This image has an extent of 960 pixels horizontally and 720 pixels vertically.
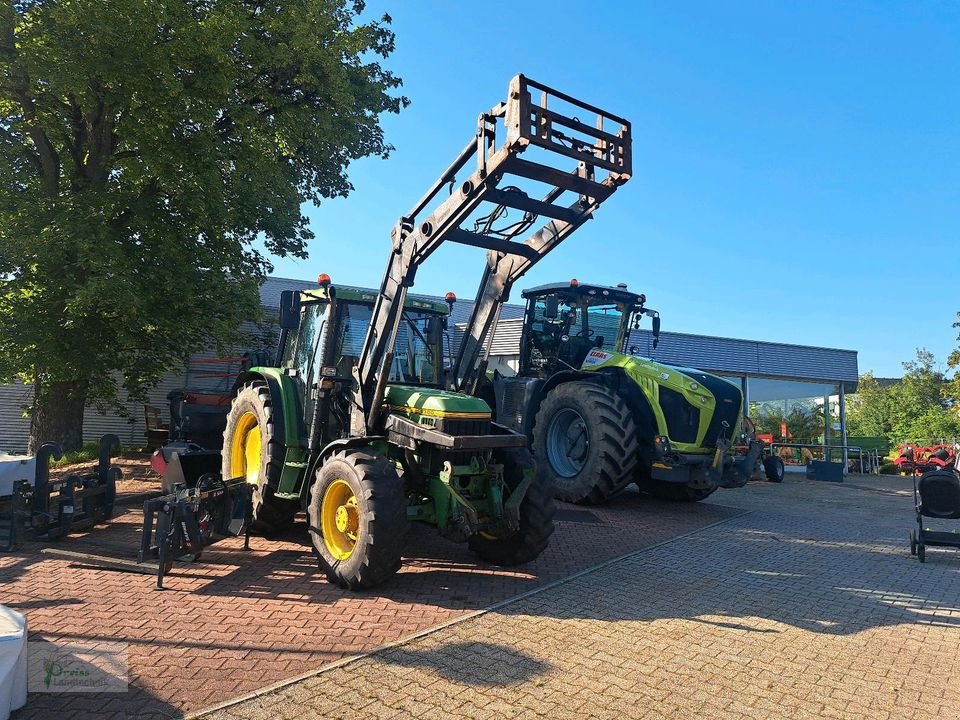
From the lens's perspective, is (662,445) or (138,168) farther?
(138,168)

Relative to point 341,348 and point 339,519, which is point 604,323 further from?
point 339,519

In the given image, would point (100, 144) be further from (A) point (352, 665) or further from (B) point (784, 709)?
(B) point (784, 709)

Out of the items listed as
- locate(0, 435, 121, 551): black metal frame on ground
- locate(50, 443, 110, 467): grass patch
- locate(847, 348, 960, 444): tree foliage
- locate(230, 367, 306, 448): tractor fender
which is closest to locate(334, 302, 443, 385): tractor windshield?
locate(230, 367, 306, 448): tractor fender

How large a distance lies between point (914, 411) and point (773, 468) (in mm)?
31255

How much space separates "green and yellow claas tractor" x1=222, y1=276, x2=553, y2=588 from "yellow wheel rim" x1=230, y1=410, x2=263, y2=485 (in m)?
0.03

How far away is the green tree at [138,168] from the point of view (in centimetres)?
966

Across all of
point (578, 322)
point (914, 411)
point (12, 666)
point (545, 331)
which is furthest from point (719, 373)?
point (914, 411)

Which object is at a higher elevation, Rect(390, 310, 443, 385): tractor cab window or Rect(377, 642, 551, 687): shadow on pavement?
Rect(390, 310, 443, 385): tractor cab window

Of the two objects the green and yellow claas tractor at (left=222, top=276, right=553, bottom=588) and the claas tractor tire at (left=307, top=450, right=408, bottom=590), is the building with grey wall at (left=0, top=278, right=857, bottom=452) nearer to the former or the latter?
the green and yellow claas tractor at (left=222, top=276, right=553, bottom=588)

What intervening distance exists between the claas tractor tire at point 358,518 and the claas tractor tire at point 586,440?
3.66m

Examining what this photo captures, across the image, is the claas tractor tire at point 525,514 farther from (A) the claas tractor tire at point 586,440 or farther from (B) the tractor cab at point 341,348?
(A) the claas tractor tire at point 586,440

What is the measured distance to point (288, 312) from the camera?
6.30 metres

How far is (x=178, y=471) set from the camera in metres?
7.14

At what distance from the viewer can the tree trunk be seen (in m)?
12.0
